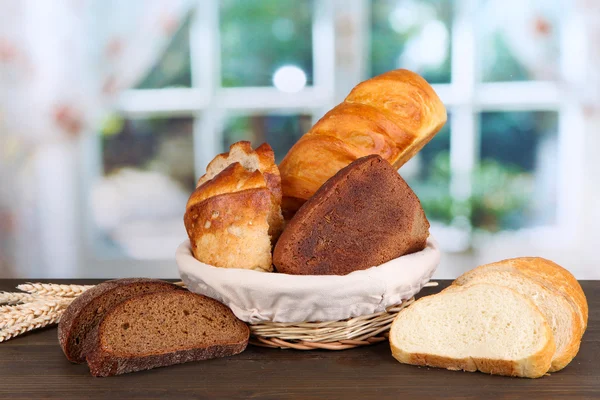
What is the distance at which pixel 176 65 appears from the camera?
10.1 feet

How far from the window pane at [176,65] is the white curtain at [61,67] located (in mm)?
35

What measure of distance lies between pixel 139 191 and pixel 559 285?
223cm

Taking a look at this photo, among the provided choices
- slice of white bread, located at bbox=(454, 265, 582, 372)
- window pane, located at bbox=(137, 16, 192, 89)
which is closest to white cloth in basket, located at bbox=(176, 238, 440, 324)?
slice of white bread, located at bbox=(454, 265, 582, 372)

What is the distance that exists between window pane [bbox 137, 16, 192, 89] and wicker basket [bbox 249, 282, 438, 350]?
1.94 meters

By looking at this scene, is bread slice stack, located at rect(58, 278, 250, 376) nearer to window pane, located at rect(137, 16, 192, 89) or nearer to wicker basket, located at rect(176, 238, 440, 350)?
wicker basket, located at rect(176, 238, 440, 350)

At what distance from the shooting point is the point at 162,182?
3174mm

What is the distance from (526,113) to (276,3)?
3.93ft

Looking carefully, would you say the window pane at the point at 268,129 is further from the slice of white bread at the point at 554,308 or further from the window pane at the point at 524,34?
the slice of white bread at the point at 554,308

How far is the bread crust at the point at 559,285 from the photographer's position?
120 cm

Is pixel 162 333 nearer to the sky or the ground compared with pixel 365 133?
nearer to the ground

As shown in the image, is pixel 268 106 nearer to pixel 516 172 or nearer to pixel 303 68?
pixel 303 68

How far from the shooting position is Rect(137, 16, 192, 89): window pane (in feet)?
10.1

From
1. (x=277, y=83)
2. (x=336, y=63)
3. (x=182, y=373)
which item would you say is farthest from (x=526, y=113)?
(x=182, y=373)

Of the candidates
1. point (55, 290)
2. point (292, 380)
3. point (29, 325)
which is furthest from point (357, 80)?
point (292, 380)
